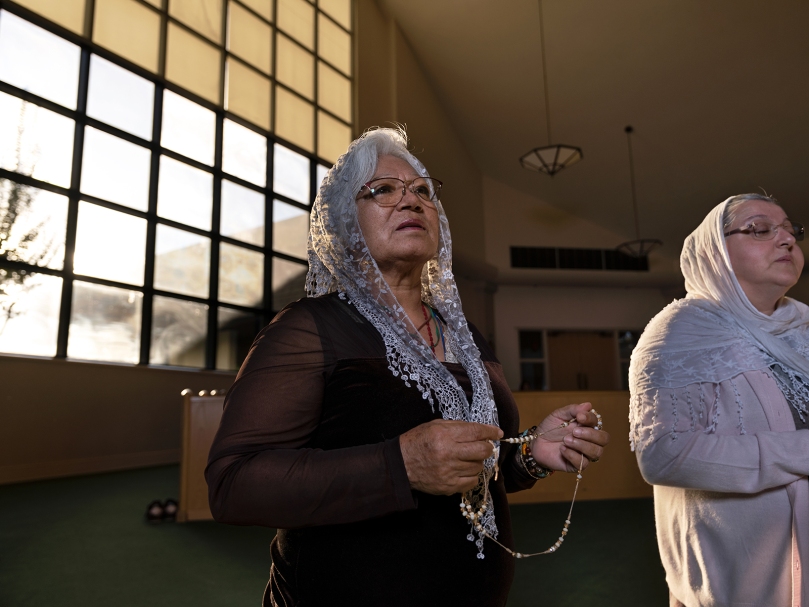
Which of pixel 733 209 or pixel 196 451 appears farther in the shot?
pixel 196 451

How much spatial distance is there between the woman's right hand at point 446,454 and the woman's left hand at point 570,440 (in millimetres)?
337

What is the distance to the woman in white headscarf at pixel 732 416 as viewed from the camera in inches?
50.2

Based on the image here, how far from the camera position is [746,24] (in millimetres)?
7020

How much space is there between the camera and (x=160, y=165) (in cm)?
675

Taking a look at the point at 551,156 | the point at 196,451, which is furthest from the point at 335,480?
the point at 551,156

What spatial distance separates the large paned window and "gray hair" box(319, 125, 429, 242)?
17.3 ft

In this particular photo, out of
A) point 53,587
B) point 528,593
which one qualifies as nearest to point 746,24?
point 528,593

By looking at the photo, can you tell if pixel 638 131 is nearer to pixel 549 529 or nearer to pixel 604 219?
pixel 604 219

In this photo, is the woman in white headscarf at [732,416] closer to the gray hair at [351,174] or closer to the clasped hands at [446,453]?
the clasped hands at [446,453]

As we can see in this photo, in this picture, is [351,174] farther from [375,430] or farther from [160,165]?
[160,165]

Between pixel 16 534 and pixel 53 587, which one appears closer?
pixel 53 587

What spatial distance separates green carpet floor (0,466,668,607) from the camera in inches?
96.4

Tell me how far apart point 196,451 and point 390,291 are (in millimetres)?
3082

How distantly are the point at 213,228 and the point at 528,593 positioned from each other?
5.90m
